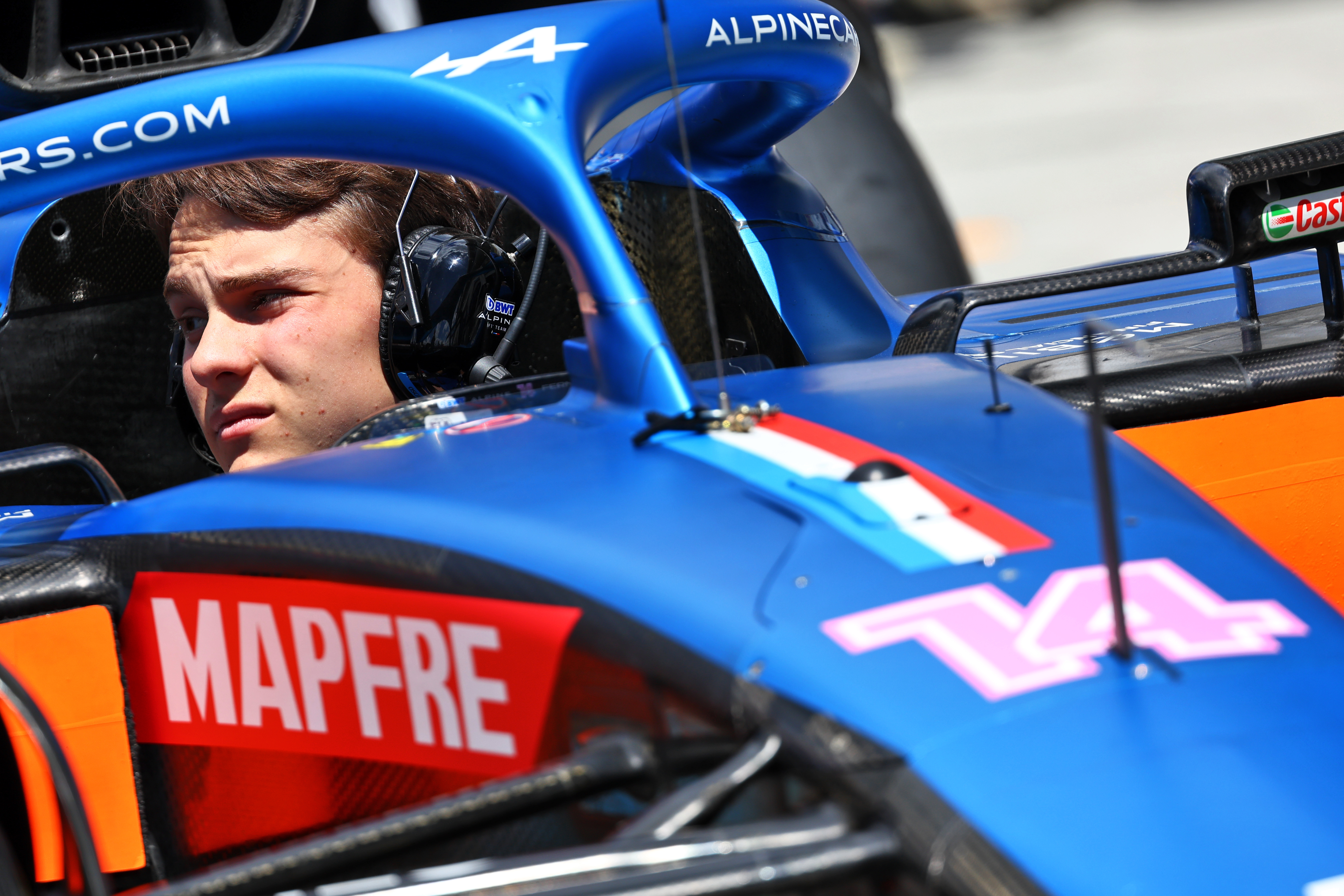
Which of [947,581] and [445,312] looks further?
[445,312]

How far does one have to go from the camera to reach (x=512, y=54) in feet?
4.81

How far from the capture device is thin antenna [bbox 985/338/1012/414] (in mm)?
1194

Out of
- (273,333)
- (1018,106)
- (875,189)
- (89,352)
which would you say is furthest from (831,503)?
(1018,106)

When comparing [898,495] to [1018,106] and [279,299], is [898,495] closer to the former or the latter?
[279,299]

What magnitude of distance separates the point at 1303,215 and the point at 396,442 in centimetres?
100

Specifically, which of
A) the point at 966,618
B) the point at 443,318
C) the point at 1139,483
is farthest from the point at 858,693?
the point at 443,318

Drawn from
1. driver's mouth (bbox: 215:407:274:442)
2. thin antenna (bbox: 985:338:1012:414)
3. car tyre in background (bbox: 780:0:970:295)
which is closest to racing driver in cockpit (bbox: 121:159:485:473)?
driver's mouth (bbox: 215:407:274:442)

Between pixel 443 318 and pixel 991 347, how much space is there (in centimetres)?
71

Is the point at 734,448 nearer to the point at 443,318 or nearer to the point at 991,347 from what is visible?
the point at 991,347

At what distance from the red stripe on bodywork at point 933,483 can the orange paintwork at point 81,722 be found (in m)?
0.69

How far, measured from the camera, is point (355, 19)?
12.6ft

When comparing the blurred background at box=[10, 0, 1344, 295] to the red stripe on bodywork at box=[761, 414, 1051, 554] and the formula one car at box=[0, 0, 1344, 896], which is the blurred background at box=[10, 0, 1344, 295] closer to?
the formula one car at box=[0, 0, 1344, 896]

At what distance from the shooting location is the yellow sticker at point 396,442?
1.27 metres

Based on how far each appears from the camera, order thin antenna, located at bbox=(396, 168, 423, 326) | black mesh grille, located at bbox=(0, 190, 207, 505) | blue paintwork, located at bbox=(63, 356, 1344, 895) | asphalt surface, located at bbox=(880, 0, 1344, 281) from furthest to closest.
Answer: asphalt surface, located at bbox=(880, 0, 1344, 281) → black mesh grille, located at bbox=(0, 190, 207, 505) → thin antenna, located at bbox=(396, 168, 423, 326) → blue paintwork, located at bbox=(63, 356, 1344, 895)
